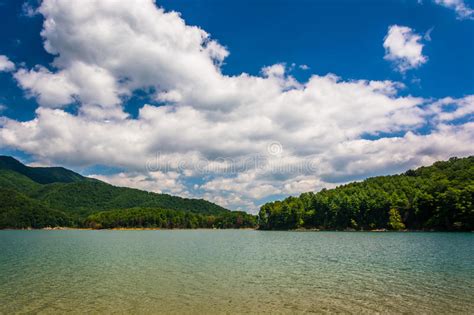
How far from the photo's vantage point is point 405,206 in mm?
140250

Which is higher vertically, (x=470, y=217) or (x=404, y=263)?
(x=470, y=217)

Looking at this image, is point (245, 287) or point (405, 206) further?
point (405, 206)

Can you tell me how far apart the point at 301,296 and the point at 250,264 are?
704 inches

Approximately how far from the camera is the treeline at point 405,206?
115250 millimetres

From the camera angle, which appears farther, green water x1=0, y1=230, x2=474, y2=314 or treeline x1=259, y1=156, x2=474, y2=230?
treeline x1=259, y1=156, x2=474, y2=230

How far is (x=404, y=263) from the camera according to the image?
3916 centimetres

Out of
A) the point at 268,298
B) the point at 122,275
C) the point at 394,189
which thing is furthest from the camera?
the point at 394,189

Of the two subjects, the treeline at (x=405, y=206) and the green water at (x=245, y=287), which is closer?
the green water at (x=245, y=287)

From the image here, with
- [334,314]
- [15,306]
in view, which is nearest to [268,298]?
[334,314]

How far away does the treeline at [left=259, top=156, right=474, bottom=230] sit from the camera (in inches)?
4537

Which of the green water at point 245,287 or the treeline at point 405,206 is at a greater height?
the treeline at point 405,206

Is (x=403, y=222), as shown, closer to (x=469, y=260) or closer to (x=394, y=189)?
(x=394, y=189)

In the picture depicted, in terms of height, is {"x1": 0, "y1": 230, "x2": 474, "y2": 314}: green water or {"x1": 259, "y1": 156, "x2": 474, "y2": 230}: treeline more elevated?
{"x1": 259, "y1": 156, "x2": 474, "y2": 230}: treeline

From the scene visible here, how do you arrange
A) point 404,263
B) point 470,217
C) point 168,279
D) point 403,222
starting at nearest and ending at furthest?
1. point 168,279
2. point 404,263
3. point 470,217
4. point 403,222
